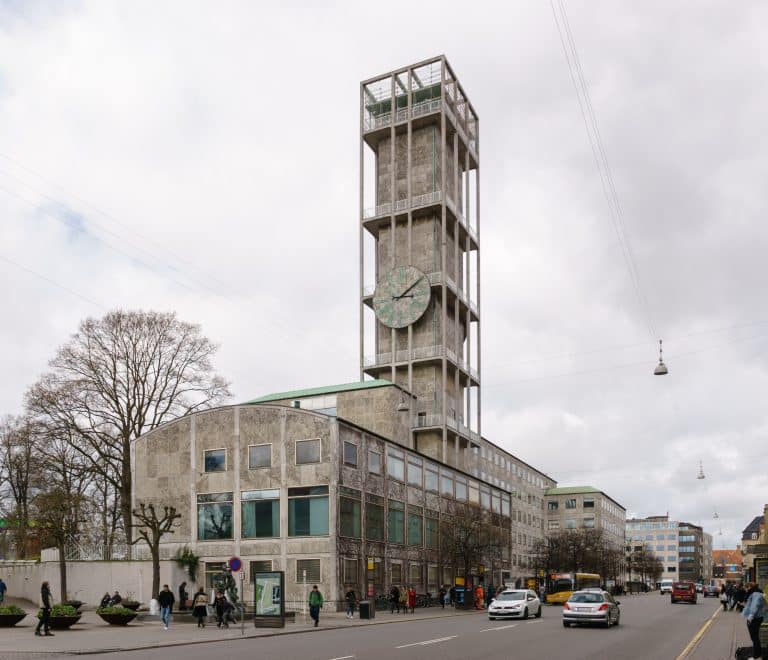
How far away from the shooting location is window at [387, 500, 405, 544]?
55.0 m

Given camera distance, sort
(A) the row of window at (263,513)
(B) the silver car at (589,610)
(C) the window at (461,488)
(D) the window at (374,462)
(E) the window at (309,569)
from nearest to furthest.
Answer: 1. (B) the silver car at (589,610)
2. (E) the window at (309,569)
3. (A) the row of window at (263,513)
4. (D) the window at (374,462)
5. (C) the window at (461,488)

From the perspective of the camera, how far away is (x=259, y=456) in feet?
166

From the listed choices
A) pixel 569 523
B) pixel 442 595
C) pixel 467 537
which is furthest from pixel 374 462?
pixel 569 523

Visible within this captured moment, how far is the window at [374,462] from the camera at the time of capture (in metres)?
53.0

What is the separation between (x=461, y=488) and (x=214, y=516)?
2373 cm

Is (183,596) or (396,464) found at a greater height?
(396,464)

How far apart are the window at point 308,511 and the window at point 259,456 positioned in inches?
96.1

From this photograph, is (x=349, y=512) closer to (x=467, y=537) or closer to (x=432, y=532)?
(x=467, y=537)

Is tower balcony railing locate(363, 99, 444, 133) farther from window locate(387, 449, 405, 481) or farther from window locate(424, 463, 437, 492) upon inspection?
window locate(387, 449, 405, 481)

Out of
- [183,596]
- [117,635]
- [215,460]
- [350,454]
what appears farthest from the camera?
[215,460]

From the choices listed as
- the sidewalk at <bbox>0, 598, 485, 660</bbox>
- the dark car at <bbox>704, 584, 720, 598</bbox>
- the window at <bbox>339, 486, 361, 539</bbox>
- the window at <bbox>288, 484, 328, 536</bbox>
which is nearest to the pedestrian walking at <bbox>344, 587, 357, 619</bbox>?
the sidewalk at <bbox>0, 598, 485, 660</bbox>

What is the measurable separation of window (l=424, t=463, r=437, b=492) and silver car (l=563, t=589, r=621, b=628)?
27.3 metres

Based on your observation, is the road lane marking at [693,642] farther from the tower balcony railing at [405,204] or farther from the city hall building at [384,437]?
the tower balcony railing at [405,204]

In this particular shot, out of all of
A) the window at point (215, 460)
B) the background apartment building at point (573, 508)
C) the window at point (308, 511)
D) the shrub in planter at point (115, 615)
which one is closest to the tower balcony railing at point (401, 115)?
the window at point (215, 460)
